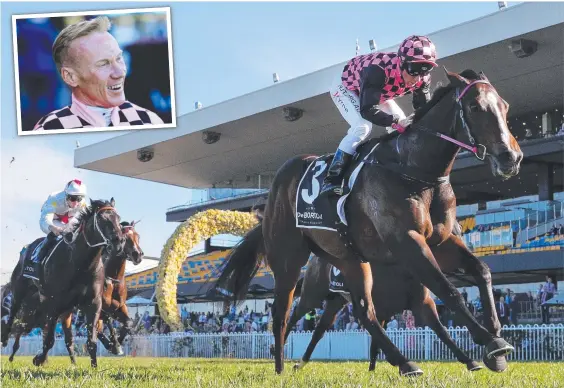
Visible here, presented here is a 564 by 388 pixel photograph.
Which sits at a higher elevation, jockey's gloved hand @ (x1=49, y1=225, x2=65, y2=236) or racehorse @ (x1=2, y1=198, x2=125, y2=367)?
jockey's gloved hand @ (x1=49, y1=225, x2=65, y2=236)

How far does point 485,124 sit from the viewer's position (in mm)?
5230

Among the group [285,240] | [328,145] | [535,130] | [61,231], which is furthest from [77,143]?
[285,240]

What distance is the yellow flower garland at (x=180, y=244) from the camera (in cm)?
1945

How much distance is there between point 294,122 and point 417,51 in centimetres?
1962

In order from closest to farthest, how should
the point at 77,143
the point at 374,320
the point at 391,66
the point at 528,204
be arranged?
the point at 391,66
the point at 374,320
the point at 528,204
the point at 77,143

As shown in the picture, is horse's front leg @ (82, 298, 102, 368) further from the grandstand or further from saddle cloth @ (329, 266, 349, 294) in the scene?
the grandstand

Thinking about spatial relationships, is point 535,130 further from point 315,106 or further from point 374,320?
point 374,320

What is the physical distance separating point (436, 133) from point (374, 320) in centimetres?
172

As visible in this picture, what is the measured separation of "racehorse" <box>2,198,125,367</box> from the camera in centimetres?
927

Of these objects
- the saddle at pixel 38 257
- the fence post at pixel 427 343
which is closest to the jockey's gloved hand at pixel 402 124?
the saddle at pixel 38 257

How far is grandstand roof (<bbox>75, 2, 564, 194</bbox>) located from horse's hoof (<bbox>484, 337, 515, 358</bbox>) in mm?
13627

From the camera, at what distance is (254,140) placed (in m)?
28.1

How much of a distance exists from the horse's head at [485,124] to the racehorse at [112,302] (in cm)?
635

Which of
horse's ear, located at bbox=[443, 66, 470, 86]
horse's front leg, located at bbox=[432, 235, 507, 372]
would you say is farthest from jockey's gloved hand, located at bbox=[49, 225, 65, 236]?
horse's ear, located at bbox=[443, 66, 470, 86]
